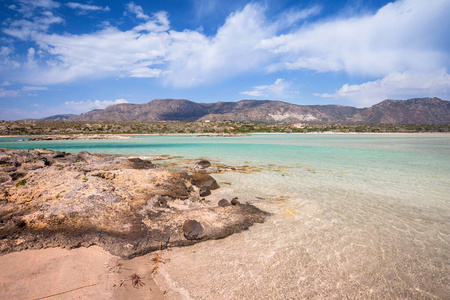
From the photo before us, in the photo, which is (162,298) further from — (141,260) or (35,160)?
(35,160)

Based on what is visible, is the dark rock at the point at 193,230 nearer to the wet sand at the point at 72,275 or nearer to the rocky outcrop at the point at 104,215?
the rocky outcrop at the point at 104,215

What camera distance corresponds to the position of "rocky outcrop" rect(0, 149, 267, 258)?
13.8 ft

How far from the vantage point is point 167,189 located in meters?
7.34

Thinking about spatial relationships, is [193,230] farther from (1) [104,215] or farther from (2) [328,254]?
(2) [328,254]

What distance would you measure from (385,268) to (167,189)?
5985 millimetres

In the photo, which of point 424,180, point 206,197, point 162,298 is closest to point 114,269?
point 162,298

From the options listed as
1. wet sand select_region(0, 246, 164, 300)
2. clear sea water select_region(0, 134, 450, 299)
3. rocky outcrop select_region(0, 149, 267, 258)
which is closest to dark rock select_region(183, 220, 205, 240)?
rocky outcrop select_region(0, 149, 267, 258)

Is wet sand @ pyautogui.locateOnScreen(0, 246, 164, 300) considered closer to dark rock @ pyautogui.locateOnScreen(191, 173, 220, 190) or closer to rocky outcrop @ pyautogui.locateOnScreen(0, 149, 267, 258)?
rocky outcrop @ pyautogui.locateOnScreen(0, 149, 267, 258)

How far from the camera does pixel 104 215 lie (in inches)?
193

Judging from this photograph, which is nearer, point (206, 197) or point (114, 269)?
point (114, 269)

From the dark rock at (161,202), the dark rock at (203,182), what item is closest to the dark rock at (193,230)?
the dark rock at (161,202)

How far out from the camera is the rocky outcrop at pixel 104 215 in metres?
4.20

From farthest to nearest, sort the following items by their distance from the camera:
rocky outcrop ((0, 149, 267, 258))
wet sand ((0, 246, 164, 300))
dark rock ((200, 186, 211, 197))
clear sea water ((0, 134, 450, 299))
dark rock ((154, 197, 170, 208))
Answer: dark rock ((200, 186, 211, 197))
dark rock ((154, 197, 170, 208))
rocky outcrop ((0, 149, 267, 258))
clear sea water ((0, 134, 450, 299))
wet sand ((0, 246, 164, 300))

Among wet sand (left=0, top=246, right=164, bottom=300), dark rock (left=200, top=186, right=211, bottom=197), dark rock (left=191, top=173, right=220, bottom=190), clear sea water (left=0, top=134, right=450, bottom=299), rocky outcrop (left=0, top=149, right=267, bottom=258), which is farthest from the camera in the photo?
dark rock (left=191, top=173, right=220, bottom=190)
